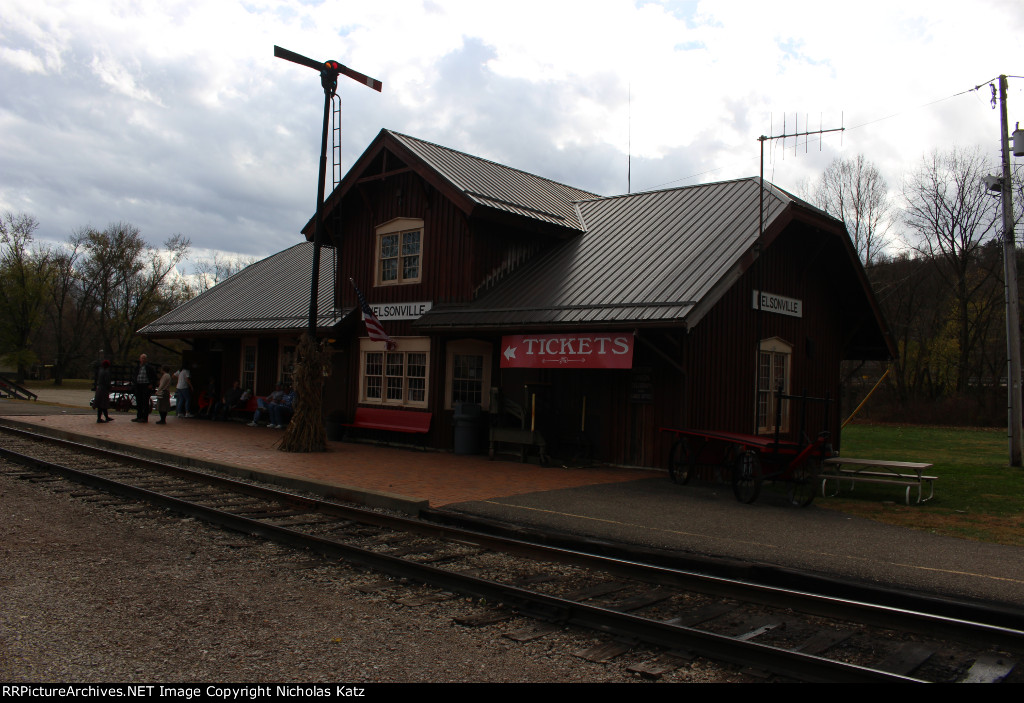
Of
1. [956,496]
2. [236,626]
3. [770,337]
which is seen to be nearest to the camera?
[236,626]

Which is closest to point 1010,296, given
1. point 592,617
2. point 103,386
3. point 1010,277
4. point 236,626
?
point 1010,277

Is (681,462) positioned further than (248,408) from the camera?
No

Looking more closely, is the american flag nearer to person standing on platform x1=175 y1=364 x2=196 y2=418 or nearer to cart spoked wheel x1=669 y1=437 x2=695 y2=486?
cart spoked wheel x1=669 y1=437 x2=695 y2=486

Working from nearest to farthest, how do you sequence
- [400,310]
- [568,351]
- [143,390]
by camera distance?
1. [568,351]
2. [400,310]
3. [143,390]

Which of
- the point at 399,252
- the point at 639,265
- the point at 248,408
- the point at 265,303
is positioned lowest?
the point at 248,408

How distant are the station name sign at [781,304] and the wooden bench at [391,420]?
24.2 ft

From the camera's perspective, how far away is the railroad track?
474cm

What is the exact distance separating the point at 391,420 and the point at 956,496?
11.2m

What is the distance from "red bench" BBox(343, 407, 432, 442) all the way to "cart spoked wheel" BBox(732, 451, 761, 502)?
767 centimetres

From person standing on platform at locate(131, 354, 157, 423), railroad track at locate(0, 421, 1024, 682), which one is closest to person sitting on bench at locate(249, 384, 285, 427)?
person standing on platform at locate(131, 354, 157, 423)

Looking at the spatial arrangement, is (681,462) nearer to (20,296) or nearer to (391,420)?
(391,420)

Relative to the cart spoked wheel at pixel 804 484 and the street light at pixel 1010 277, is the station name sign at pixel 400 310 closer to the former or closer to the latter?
the cart spoked wheel at pixel 804 484

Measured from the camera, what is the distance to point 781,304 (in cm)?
1552

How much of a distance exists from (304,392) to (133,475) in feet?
11.9
